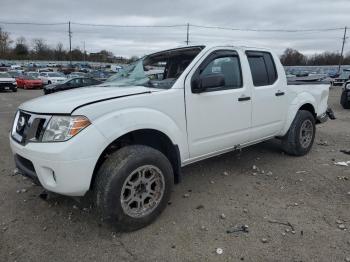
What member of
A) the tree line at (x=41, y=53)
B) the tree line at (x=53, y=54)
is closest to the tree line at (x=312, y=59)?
the tree line at (x=53, y=54)

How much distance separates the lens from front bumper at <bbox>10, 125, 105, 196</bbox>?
274 cm

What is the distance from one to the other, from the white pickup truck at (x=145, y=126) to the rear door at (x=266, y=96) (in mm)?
17

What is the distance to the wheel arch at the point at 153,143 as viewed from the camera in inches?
131

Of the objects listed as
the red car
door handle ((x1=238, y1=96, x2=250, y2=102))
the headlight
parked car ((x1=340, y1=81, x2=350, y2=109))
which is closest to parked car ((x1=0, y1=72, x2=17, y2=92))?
the red car

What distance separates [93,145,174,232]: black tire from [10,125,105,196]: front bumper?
0.15 meters

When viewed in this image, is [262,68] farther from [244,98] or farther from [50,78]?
[50,78]

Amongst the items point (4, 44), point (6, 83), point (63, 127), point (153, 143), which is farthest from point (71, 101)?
point (4, 44)

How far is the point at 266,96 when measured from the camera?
4.57 meters

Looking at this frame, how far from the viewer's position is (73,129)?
2781 mm

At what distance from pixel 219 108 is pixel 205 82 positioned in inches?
19.4

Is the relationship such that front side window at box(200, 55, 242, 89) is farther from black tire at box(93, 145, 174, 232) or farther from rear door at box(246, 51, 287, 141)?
black tire at box(93, 145, 174, 232)

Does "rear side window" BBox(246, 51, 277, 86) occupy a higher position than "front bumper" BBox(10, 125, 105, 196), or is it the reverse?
"rear side window" BBox(246, 51, 277, 86)

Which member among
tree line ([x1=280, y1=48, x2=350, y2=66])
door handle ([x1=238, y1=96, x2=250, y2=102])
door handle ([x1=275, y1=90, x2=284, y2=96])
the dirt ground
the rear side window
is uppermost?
tree line ([x1=280, y1=48, x2=350, y2=66])

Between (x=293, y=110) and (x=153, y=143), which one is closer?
(x=153, y=143)
